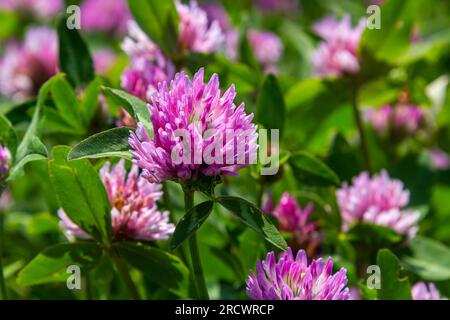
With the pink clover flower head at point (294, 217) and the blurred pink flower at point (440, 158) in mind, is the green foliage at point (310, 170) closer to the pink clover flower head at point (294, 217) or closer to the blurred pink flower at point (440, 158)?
the pink clover flower head at point (294, 217)

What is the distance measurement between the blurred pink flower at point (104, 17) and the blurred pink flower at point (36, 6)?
77mm

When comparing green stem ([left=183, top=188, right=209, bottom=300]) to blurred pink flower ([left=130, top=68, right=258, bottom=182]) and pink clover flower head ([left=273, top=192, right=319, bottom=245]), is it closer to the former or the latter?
blurred pink flower ([left=130, top=68, right=258, bottom=182])

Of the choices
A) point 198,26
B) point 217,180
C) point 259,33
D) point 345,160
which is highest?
point 259,33

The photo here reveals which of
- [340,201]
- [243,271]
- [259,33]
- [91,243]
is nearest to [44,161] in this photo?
[91,243]

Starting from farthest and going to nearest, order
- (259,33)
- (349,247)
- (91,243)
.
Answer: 1. (259,33)
2. (349,247)
3. (91,243)

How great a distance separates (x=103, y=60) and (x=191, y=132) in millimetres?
1086

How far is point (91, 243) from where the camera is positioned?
2.86ft

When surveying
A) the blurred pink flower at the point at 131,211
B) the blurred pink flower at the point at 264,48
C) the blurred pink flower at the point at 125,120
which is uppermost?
the blurred pink flower at the point at 264,48

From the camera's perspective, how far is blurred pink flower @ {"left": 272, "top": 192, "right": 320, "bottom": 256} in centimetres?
99

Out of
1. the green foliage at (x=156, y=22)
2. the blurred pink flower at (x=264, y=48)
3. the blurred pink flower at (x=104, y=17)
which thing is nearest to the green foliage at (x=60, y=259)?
the green foliage at (x=156, y=22)

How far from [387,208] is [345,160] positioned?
0.13 metres

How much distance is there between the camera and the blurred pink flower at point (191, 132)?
72 centimetres

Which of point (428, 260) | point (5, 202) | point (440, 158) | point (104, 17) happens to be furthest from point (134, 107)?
point (104, 17)
